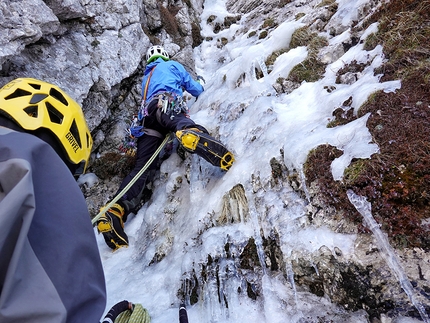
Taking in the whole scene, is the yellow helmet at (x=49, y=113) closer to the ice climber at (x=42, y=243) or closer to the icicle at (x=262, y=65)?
the ice climber at (x=42, y=243)

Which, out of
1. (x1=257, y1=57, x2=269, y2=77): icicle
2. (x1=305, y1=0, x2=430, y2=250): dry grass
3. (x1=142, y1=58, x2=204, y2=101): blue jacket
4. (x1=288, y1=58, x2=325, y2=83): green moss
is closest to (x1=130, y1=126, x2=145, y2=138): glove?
(x1=142, y1=58, x2=204, y2=101): blue jacket

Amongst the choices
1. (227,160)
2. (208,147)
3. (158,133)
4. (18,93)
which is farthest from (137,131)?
(18,93)

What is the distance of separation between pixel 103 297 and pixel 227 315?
245 cm

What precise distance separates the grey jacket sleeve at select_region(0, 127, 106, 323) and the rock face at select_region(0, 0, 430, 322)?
2.58m

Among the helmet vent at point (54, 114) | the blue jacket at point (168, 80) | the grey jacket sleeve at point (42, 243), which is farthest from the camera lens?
the blue jacket at point (168, 80)

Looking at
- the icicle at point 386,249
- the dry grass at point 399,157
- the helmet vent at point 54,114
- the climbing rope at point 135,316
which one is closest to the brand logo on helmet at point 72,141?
the helmet vent at point 54,114

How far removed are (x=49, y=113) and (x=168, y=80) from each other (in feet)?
15.6

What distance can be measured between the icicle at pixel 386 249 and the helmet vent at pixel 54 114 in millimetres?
3201

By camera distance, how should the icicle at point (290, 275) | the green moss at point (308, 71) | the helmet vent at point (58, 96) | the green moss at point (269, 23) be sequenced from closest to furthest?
the helmet vent at point (58, 96)
the icicle at point (290, 275)
the green moss at point (308, 71)
the green moss at point (269, 23)

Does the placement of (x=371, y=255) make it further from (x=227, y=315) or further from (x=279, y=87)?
(x=279, y=87)

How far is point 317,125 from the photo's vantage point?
481 cm

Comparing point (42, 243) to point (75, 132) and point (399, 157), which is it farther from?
point (399, 157)

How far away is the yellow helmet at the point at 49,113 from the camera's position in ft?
7.17

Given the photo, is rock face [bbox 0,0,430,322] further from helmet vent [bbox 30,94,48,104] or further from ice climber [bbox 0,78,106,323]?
helmet vent [bbox 30,94,48,104]
